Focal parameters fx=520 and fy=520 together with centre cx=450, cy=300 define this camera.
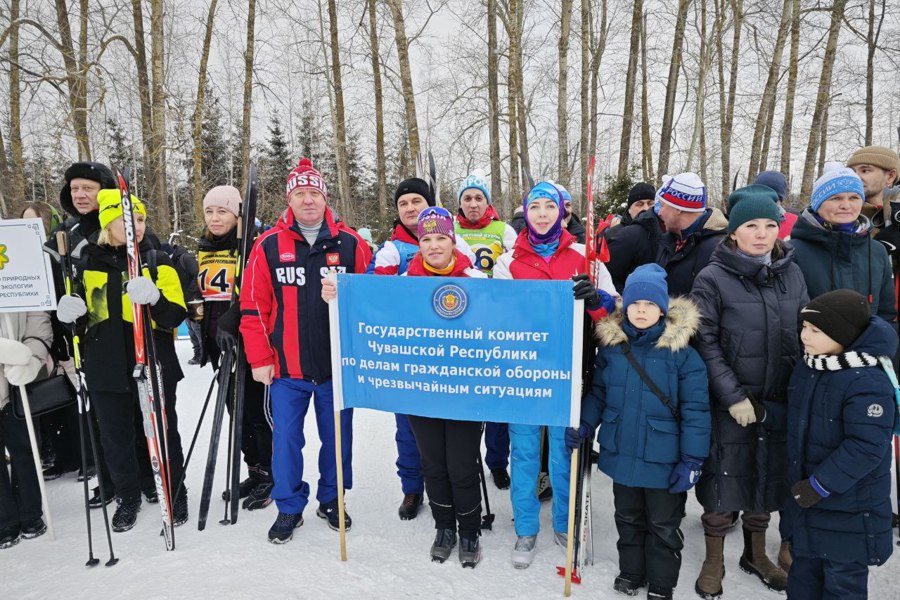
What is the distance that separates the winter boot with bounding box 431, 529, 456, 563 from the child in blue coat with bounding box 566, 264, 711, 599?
1019mm

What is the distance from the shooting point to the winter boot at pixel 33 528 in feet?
12.1

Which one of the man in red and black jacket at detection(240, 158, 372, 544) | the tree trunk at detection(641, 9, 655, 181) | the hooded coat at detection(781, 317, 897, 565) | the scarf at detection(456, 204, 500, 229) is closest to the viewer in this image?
the hooded coat at detection(781, 317, 897, 565)

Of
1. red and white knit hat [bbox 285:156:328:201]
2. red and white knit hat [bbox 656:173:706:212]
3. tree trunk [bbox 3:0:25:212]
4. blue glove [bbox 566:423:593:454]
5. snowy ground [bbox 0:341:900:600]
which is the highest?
tree trunk [bbox 3:0:25:212]

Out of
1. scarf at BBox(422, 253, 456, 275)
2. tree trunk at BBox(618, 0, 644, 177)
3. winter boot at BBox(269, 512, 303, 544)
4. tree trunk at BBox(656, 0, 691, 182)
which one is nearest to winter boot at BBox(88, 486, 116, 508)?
winter boot at BBox(269, 512, 303, 544)

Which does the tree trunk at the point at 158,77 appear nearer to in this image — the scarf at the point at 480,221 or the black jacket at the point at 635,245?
the scarf at the point at 480,221

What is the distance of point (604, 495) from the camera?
4.19 m

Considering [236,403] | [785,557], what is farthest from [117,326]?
[785,557]

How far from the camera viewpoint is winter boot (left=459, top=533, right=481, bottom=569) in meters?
3.22

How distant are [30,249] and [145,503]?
2.08m

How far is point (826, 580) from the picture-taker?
253cm

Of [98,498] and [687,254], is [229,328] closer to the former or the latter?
[98,498]

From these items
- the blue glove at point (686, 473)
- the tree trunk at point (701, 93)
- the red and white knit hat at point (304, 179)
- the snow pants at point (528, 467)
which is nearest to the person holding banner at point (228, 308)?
the red and white knit hat at point (304, 179)

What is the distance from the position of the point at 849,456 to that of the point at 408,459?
8.86 feet

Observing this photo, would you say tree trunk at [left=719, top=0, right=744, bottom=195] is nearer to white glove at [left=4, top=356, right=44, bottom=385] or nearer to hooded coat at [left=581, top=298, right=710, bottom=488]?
hooded coat at [left=581, top=298, right=710, bottom=488]
